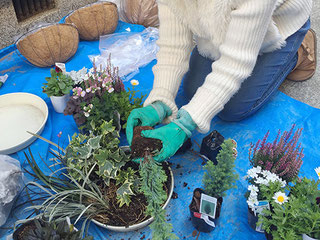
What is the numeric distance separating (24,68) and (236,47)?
5.46 ft

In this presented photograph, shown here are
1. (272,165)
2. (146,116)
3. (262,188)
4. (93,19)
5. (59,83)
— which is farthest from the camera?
(93,19)

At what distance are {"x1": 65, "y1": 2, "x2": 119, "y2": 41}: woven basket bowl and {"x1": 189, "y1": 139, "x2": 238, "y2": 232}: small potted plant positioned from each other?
1687 mm

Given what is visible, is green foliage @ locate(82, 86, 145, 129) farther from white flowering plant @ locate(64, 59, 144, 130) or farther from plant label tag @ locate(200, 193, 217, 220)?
plant label tag @ locate(200, 193, 217, 220)

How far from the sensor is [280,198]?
3.31ft

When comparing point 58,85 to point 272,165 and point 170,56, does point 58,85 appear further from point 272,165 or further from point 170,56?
point 272,165

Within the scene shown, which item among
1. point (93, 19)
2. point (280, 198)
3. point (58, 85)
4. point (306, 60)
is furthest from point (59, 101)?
point (306, 60)

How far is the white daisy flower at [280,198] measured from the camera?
39.4 inches

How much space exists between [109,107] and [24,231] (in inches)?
28.0

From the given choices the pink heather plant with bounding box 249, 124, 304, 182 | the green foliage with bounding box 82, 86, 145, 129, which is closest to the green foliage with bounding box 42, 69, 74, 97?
the green foliage with bounding box 82, 86, 145, 129

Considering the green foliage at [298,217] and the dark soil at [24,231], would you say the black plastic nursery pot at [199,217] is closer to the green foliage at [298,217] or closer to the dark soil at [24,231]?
the green foliage at [298,217]

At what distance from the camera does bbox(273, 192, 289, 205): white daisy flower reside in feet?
3.28

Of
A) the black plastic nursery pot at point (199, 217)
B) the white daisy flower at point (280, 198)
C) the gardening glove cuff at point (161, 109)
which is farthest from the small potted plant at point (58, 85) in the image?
the white daisy flower at point (280, 198)

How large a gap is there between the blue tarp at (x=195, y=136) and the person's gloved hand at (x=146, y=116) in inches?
12.4

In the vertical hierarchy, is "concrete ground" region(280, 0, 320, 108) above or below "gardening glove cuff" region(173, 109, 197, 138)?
below
